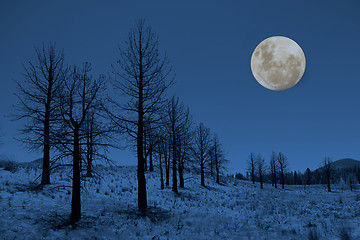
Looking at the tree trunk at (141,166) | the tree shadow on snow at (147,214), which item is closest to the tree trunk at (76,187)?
the tree shadow on snow at (147,214)

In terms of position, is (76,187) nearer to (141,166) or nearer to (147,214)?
(141,166)

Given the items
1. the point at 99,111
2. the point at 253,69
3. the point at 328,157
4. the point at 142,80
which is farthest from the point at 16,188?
the point at 328,157

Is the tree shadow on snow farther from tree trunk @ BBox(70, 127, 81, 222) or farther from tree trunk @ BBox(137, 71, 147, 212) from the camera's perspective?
tree trunk @ BBox(70, 127, 81, 222)

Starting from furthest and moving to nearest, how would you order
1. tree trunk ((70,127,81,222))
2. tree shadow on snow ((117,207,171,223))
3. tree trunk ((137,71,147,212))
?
tree trunk ((137,71,147,212)) → tree shadow on snow ((117,207,171,223)) → tree trunk ((70,127,81,222))

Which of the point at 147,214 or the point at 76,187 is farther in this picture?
the point at 147,214

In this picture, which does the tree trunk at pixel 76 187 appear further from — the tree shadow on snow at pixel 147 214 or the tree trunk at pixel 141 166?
the tree trunk at pixel 141 166

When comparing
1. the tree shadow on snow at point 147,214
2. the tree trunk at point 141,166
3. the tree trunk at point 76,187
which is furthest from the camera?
the tree trunk at point 141,166

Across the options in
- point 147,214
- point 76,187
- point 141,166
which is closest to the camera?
point 76,187

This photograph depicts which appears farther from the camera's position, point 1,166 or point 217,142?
point 217,142

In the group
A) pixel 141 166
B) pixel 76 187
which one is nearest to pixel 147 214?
pixel 141 166

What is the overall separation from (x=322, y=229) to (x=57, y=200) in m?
12.1

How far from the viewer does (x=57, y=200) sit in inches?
408

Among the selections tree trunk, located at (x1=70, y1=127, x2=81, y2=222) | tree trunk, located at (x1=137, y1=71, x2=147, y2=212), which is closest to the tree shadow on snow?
tree trunk, located at (x1=137, y1=71, x2=147, y2=212)

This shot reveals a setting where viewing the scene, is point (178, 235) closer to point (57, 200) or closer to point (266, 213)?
point (57, 200)
